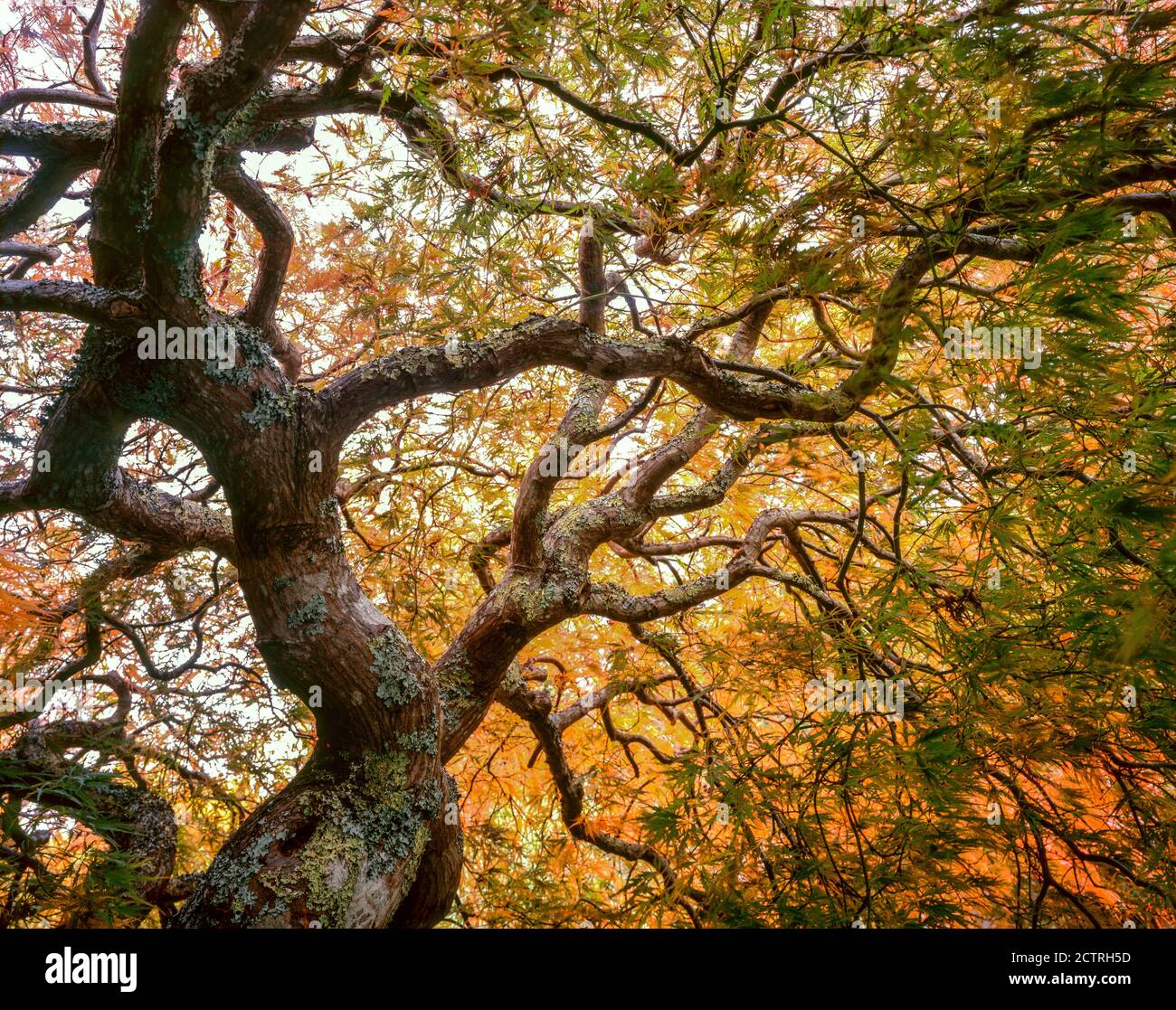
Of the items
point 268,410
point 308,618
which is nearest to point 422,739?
point 308,618

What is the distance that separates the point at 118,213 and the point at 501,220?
2.25 ft

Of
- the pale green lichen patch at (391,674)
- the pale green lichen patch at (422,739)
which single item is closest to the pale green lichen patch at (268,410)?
the pale green lichen patch at (391,674)

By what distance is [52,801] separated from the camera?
1976 millimetres

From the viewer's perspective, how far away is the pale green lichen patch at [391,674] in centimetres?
140

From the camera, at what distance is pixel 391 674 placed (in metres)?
1.40

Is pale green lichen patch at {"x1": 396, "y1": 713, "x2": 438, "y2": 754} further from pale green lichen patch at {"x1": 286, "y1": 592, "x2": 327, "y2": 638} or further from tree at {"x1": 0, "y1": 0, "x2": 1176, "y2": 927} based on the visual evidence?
pale green lichen patch at {"x1": 286, "y1": 592, "x2": 327, "y2": 638}

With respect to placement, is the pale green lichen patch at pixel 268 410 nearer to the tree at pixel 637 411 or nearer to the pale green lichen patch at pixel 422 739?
the tree at pixel 637 411

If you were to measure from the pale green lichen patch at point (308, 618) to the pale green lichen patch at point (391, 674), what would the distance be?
111mm

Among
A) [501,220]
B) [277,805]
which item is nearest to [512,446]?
[501,220]
